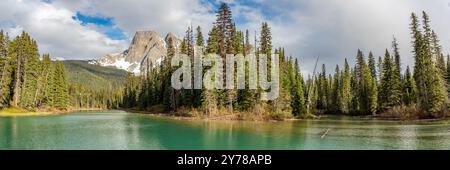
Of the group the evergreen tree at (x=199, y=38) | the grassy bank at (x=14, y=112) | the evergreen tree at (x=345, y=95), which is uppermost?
the evergreen tree at (x=199, y=38)

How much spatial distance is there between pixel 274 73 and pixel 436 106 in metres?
28.5

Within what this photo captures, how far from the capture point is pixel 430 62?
70.1 m

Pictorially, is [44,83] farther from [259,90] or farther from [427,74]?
[427,74]

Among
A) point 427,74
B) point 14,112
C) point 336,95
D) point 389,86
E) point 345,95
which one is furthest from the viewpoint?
point 336,95

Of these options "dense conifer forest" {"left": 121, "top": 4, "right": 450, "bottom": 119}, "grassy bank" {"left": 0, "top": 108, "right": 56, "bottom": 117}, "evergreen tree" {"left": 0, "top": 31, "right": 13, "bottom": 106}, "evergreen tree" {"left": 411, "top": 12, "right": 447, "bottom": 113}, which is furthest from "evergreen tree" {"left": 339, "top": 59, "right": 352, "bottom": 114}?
"evergreen tree" {"left": 0, "top": 31, "right": 13, "bottom": 106}

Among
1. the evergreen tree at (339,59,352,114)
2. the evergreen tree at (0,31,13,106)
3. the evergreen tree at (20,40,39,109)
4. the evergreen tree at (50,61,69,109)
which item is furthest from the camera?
the evergreen tree at (339,59,352,114)

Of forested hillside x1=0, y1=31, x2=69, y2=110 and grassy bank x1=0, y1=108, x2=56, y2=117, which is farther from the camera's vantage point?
forested hillside x1=0, y1=31, x2=69, y2=110

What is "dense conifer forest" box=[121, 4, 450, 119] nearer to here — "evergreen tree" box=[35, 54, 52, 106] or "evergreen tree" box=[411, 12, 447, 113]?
"evergreen tree" box=[411, 12, 447, 113]

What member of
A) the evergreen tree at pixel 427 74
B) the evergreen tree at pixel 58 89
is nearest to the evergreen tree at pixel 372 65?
the evergreen tree at pixel 427 74

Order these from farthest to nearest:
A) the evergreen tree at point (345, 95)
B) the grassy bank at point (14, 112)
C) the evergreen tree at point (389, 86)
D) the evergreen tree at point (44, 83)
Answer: the evergreen tree at point (345, 95) < the evergreen tree at point (44, 83) < the evergreen tree at point (389, 86) < the grassy bank at point (14, 112)

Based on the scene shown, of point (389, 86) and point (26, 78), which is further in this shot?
point (26, 78)

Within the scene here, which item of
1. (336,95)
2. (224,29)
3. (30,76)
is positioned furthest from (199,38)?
(336,95)

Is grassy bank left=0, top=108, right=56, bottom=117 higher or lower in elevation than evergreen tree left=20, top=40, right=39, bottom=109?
lower

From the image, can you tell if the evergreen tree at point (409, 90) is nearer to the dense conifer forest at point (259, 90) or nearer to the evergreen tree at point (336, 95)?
Answer: the dense conifer forest at point (259, 90)
